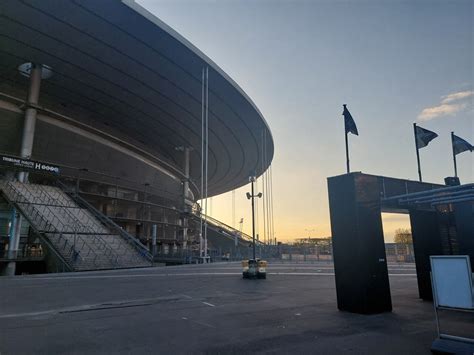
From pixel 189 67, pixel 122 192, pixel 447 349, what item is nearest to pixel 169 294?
pixel 447 349

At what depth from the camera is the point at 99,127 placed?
4762 centimetres

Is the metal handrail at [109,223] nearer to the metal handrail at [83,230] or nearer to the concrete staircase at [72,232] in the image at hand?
the concrete staircase at [72,232]

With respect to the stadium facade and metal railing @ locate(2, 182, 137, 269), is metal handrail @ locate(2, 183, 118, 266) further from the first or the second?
the stadium facade

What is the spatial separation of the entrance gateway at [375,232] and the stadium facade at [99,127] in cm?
2272

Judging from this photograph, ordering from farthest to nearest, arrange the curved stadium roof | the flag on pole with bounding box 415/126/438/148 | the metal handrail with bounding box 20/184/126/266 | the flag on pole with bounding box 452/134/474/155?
the metal handrail with bounding box 20/184/126/266, the curved stadium roof, the flag on pole with bounding box 452/134/474/155, the flag on pole with bounding box 415/126/438/148

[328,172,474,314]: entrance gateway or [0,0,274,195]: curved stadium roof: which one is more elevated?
[0,0,274,195]: curved stadium roof

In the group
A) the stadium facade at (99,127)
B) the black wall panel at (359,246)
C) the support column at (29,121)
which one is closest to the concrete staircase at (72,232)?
the stadium facade at (99,127)

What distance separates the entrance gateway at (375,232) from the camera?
9125mm

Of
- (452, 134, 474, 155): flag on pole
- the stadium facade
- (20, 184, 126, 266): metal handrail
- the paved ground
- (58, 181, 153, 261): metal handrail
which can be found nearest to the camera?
the paved ground

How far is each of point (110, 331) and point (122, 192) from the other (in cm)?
4566

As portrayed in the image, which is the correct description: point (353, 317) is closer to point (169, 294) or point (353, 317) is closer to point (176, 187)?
point (169, 294)

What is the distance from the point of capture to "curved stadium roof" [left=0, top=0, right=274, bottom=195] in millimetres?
28875

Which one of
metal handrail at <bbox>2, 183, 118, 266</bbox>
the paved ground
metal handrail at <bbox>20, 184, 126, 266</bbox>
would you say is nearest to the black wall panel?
the paved ground

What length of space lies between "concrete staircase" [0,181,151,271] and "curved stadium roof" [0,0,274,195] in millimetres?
11560
